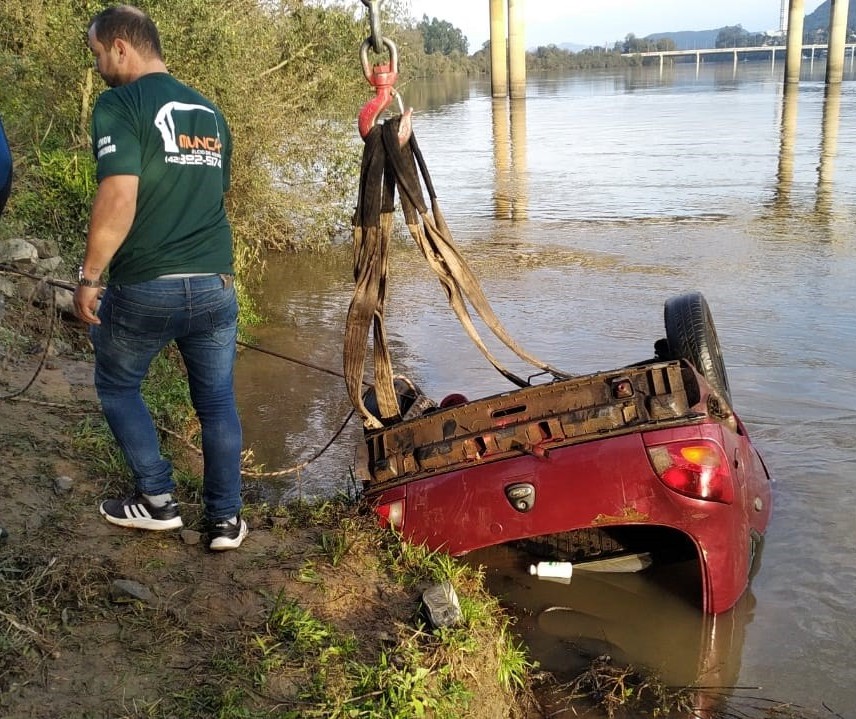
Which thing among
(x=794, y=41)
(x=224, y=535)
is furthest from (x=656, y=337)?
(x=794, y=41)

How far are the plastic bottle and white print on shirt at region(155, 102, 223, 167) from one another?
7.90ft

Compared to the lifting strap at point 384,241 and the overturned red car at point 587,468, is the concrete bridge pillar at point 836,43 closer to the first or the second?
the overturned red car at point 587,468

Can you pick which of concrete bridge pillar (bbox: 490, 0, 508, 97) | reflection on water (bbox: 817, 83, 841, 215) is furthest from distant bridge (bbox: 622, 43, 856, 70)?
reflection on water (bbox: 817, 83, 841, 215)

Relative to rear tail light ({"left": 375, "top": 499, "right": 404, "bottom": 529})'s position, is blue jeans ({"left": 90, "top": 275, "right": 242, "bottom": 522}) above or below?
above

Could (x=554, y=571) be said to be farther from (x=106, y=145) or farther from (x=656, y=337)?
(x=656, y=337)

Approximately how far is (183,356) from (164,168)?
0.76 metres

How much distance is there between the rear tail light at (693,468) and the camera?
A: 3340 mm

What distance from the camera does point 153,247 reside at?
309 cm

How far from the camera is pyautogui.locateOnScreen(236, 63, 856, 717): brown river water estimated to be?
3768 mm

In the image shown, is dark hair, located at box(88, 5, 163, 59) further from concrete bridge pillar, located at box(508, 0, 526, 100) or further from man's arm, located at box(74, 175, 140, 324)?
concrete bridge pillar, located at box(508, 0, 526, 100)

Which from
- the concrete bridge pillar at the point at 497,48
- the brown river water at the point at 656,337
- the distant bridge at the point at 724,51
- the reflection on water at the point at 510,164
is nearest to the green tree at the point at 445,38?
the distant bridge at the point at 724,51

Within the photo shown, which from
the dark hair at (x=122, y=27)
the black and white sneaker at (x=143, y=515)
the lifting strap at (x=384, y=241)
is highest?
the dark hair at (x=122, y=27)

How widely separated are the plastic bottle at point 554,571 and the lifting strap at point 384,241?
35.1 inches

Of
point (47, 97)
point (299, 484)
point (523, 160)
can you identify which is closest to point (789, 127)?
point (523, 160)
